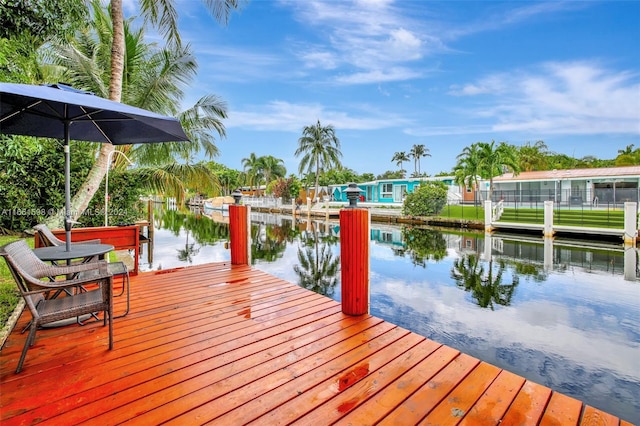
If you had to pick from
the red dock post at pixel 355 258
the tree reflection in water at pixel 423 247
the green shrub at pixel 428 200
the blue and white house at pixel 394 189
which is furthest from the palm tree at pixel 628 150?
the red dock post at pixel 355 258

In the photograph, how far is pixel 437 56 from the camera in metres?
21.8

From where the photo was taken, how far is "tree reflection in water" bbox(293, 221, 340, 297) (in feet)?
22.5

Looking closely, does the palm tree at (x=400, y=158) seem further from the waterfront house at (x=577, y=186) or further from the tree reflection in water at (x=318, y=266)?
the tree reflection in water at (x=318, y=266)

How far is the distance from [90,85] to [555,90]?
2507 cm

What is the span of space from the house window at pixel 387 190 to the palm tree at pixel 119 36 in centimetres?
2556

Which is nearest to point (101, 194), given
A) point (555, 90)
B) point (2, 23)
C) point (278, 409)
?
point (2, 23)

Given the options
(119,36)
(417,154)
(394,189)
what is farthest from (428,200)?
(417,154)

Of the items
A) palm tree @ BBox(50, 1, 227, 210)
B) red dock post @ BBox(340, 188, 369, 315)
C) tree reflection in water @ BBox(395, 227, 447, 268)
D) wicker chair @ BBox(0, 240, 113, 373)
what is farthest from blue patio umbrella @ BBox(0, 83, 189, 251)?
tree reflection in water @ BBox(395, 227, 447, 268)

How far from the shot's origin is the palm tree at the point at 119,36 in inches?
231

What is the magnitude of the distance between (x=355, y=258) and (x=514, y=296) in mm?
4723

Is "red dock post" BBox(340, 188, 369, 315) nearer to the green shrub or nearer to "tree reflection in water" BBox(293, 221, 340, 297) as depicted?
→ "tree reflection in water" BBox(293, 221, 340, 297)

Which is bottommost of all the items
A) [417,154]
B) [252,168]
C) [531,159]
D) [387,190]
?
[387,190]

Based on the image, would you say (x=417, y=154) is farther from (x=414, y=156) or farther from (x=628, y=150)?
(x=628, y=150)

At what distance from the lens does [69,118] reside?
307 cm
